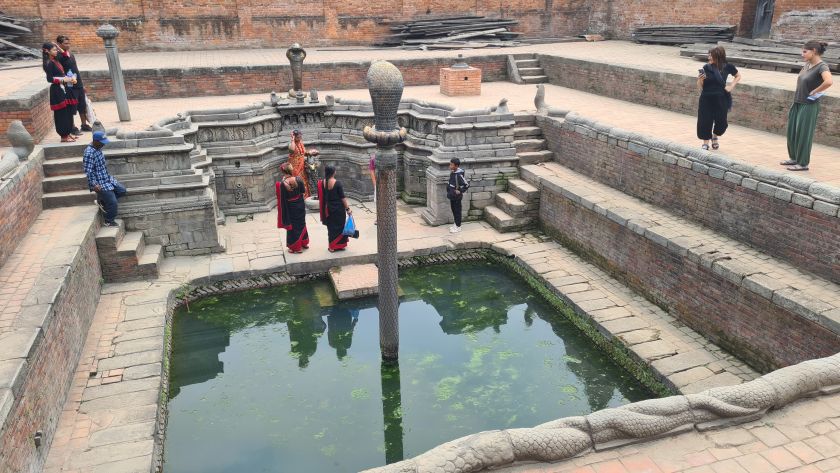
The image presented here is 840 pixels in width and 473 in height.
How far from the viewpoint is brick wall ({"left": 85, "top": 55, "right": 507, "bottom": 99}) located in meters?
13.1

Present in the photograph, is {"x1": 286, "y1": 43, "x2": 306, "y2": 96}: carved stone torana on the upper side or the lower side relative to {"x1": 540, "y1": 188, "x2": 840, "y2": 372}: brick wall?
upper

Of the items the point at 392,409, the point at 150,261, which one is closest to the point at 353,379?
the point at 392,409

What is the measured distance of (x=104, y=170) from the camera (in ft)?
27.2

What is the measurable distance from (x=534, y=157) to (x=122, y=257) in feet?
22.2

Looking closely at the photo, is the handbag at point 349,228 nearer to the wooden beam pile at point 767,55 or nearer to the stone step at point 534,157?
the stone step at point 534,157

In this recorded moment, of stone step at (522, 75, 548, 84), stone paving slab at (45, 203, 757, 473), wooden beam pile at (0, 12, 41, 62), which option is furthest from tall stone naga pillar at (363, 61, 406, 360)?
wooden beam pile at (0, 12, 41, 62)

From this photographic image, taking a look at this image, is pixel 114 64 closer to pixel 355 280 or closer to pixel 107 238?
pixel 107 238

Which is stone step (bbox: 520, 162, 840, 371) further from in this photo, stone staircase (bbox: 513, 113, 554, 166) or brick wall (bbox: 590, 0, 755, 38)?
brick wall (bbox: 590, 0, 755, 38)

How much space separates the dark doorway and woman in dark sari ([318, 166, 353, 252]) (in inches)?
510

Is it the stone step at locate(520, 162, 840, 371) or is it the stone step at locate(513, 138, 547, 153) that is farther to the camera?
the stone step at locate(513, 138, 547, 153)

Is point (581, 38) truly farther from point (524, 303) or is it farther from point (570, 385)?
point (570, 385)

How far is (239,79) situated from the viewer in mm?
13836

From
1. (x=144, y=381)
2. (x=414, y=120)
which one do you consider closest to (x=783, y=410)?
(x=144, y=381)

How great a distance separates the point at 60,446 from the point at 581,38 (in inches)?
756
